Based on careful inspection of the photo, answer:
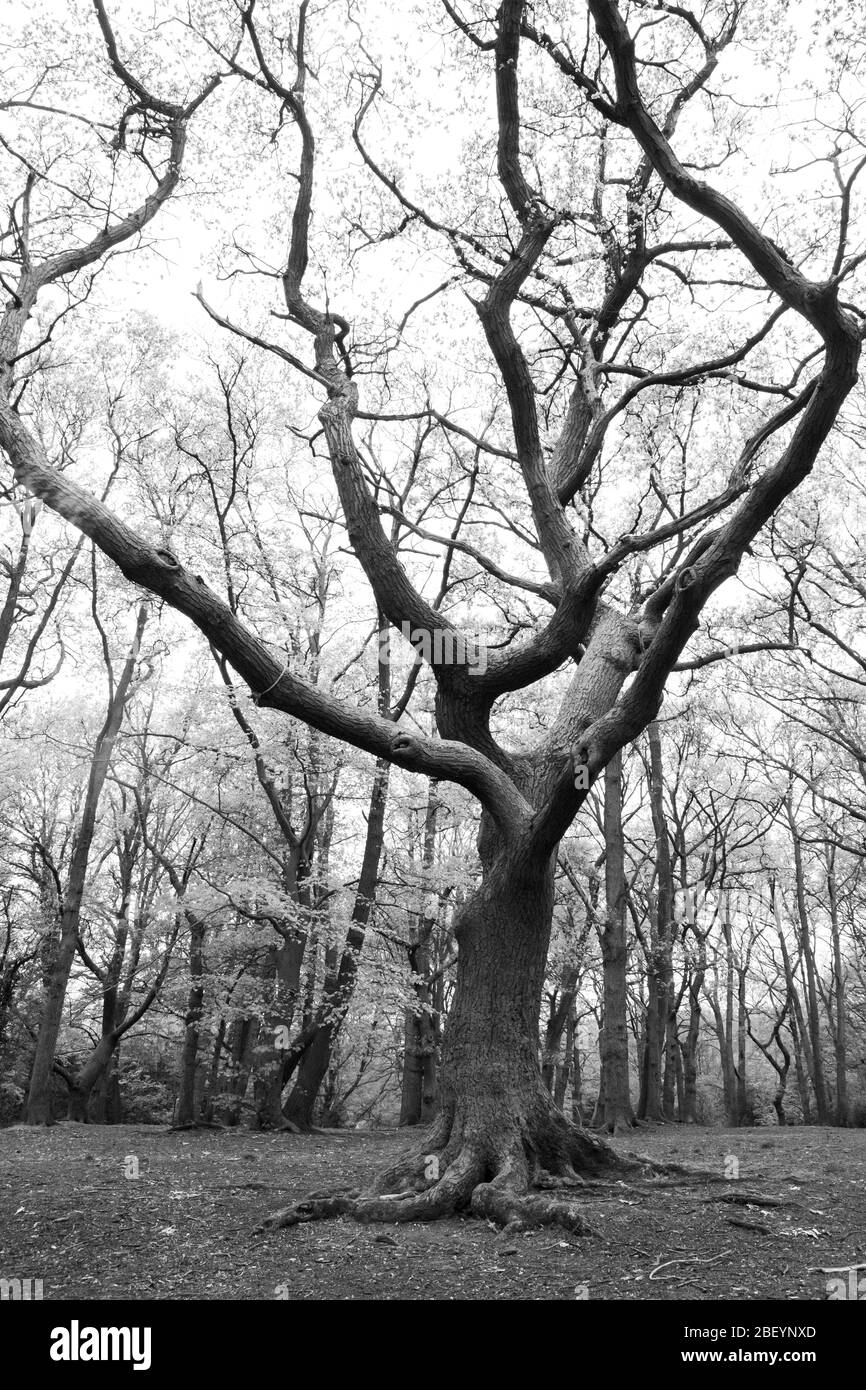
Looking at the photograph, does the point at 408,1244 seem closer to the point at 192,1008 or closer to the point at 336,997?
the point at 336,997

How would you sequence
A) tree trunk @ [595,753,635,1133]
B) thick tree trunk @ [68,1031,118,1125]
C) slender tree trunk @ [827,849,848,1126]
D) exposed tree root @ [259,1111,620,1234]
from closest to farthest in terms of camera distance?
exposed tree root @ [259,1111,620,1234] → tree trunk @ [595,753,635,1133] → thick tree trunk @ [68,1031,118,1125] → slender tree trunk @ [827,849,848,1126]

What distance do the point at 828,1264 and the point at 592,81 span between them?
7.29 metres

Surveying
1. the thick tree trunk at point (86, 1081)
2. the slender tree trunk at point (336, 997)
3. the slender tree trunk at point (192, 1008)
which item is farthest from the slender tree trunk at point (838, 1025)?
the thick tree trunk at point (86, 1081)

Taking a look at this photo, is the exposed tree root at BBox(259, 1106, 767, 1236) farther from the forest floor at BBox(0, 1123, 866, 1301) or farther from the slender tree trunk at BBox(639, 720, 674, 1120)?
the slender tree trunk at BBox(639, 720, 674, 1120)

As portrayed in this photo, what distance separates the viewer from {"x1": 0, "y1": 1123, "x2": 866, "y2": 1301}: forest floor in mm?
3795

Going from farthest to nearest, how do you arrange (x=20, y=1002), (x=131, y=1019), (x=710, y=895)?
1. (x=710, y=895)
2. (x=20, y=1002)
3. (x=131, y=1019)

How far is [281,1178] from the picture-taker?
715cm

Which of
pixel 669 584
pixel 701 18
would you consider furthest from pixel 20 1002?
pixel 701 18

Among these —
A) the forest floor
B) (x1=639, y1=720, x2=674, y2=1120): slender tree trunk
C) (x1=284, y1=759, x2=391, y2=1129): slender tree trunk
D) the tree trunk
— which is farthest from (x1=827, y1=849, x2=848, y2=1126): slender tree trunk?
the forest floor

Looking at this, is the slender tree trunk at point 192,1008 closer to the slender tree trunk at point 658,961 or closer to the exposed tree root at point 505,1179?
the slender tree trunk at point 658,961

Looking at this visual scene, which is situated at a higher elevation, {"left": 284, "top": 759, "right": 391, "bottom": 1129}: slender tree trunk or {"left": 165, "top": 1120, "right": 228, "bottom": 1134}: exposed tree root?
{"left": 284, "top": 759, "right": 391, "bottom": 1129}: slender tree trunk

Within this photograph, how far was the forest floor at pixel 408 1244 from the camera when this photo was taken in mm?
3795

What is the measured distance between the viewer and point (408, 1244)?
14.8ft

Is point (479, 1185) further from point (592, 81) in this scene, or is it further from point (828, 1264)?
point (592, 81)
